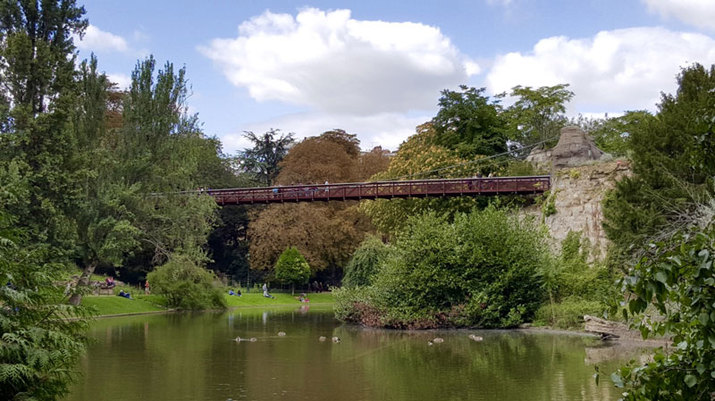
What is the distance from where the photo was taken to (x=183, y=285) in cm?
3516

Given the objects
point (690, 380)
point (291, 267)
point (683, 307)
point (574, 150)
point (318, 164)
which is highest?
point (318, 164)

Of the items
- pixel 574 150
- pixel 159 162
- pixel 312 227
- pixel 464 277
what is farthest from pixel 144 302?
pixel 574 150

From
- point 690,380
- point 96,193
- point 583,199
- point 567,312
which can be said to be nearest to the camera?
point 690,380

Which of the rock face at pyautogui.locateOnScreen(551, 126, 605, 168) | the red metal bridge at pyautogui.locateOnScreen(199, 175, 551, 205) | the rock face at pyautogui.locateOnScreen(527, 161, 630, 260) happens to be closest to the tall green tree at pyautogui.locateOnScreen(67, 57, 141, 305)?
the red metal bridge at pyautogui.locateOnScreen(199, 175, 551, 205)

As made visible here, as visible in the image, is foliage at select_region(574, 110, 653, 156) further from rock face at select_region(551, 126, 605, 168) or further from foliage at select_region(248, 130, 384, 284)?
foliage at select_region(248, 130, 384, 284)

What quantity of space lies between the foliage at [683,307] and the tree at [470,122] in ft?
135

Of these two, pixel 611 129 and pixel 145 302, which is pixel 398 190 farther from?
pixel 611 129

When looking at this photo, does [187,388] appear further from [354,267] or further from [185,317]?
[354,267]

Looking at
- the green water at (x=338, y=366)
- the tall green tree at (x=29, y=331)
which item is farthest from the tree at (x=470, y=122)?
the tall green tree at (x=29, y=331)

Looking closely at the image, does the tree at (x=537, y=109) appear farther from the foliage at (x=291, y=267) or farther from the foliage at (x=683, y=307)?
the foliage at (x=683, y=307)

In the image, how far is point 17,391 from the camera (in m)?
7.05

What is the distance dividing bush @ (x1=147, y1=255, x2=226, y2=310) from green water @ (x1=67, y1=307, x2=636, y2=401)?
990 centimetres

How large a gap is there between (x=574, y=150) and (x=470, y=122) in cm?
1135

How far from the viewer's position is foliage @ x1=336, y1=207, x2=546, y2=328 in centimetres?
2480
